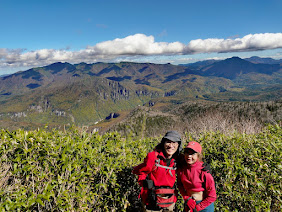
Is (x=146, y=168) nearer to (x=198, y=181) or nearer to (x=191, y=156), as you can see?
(x=191, y=156)

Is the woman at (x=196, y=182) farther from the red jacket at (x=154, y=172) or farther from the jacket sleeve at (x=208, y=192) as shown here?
the red jacket at (x=154, y=172)

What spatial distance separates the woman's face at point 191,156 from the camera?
4.40 meters

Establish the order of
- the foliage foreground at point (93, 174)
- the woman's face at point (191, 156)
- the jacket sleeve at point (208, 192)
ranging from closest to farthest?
the foliage foreground at point (93, 174) < the jacket sleeve at point (208, 192) < the woman's face at point (191, 156)

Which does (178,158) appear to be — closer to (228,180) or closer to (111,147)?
(228,180)

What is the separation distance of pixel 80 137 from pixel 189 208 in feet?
11.8

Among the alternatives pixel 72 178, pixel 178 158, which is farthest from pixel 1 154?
pixel 178 158

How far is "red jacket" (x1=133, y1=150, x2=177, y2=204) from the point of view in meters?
4.43

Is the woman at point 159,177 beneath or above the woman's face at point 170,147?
beneath

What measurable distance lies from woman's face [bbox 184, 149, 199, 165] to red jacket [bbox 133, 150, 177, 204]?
1.29 ft

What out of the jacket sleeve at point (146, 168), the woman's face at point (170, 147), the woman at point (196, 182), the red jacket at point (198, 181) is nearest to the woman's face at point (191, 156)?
the woman at point (196, 182)

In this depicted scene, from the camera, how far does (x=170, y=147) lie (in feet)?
14.8

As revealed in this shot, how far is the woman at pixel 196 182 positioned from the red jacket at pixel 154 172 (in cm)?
39

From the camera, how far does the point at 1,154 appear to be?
4.03m

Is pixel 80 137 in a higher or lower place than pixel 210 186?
higher
